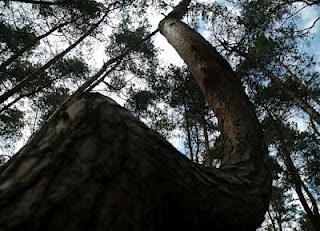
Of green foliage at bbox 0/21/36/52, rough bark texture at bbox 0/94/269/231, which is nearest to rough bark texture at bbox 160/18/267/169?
rough bark texture at bbox 0/94/269/231

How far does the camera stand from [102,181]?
77 cm

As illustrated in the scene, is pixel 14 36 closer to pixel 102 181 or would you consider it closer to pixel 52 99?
pixel 52 99

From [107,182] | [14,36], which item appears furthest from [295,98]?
[107,182]

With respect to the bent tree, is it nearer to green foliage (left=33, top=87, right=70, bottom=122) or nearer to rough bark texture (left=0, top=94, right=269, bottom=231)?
rough bark texture (left=0, top=94, right=269, bottom=231)

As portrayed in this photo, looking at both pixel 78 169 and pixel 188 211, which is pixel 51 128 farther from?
pixel 188 211

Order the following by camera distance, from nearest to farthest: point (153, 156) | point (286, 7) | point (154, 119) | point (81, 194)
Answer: point (81, 194) < point (153, 156) < point (286, 7) < point (154, 119)

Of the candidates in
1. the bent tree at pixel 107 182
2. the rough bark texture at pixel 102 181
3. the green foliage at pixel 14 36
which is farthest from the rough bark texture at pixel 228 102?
the green foliage at pixel 14 36

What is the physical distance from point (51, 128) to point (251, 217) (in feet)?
2.40

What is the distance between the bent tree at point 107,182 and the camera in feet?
2.33

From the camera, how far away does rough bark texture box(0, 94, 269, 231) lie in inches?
27.8

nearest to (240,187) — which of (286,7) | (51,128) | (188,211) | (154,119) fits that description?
(188,211)

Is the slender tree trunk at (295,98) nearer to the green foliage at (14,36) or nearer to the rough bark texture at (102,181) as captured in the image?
the green foliage at (14,36)

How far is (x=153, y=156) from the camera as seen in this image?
0.86 meters

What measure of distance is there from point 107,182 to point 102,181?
0.01 metres
